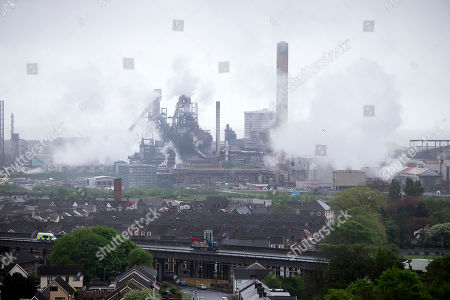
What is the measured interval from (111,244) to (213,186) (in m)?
53.7

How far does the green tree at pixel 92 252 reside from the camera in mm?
24672

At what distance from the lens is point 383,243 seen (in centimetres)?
3266

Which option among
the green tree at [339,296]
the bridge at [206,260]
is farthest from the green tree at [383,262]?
the bridge at [206,260]

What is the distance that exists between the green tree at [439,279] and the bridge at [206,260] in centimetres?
618

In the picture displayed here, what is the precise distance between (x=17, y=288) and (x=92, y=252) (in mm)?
6423

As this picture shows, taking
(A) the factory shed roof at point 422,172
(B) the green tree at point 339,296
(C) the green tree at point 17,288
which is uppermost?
(A) the factory shed roof at point 422,172

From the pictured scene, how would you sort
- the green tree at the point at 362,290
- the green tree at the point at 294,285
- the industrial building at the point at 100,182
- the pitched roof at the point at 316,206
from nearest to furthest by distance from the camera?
the green tree at the point at 362,290
the green tree at the point at 294,285
the pitched roof at the point at 316,206
the industrial building at the point at 100,182

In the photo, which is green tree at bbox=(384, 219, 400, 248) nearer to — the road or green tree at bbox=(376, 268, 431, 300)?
the road

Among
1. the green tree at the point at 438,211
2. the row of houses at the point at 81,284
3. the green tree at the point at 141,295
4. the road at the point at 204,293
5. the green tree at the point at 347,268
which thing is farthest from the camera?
the green tree at the point at 438,211

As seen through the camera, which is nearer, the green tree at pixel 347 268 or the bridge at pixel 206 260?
the green tree at pixel 347 268

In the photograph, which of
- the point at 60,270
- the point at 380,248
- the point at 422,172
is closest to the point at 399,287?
the point at 380,248

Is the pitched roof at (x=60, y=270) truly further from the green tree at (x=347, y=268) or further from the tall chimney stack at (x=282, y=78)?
the tall chimney stack at (x=282, y=78)

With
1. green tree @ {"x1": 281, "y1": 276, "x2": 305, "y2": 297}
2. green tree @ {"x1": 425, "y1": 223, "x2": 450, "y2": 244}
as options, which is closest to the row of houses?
green tree @ {"x1": 281, "y1": 276, "x2": 305, "y2": 297}

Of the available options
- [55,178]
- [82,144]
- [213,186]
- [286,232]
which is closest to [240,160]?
[213,186]
